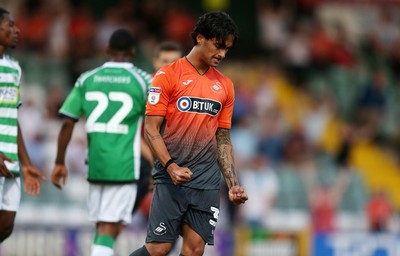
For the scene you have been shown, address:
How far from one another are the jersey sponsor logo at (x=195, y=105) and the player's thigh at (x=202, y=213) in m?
0.70

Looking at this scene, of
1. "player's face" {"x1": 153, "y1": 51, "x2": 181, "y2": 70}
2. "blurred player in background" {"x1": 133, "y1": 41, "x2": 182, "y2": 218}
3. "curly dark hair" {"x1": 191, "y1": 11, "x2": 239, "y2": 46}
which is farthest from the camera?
"player's face" {"x1": 153, "y1": 51, "x2": 181, "y2": 70}

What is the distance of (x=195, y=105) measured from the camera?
9453mm

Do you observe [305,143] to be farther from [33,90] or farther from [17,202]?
[17,202]

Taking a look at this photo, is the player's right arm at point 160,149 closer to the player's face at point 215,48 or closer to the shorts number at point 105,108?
the player's face at point 215,48

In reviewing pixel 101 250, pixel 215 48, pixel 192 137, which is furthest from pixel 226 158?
pixel 101 250

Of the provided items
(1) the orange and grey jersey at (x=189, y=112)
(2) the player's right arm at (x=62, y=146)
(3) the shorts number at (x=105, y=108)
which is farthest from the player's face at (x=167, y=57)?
(1) the orange and grey jersey at (x=189, y=112)

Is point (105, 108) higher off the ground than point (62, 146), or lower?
higher

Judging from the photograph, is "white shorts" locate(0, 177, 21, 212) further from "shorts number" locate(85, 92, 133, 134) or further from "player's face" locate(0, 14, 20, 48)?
"player's face" locate(0, 14, 20, 48)

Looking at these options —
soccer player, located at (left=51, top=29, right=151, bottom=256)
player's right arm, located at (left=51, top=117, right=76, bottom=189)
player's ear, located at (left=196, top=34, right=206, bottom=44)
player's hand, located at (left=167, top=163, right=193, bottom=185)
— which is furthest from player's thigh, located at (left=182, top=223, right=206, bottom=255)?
player's right arm, located at (left=51, top=117, right=76, bottom=189)

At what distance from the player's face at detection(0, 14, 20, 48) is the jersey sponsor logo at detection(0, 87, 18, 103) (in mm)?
429

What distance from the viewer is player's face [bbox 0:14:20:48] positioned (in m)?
10.5

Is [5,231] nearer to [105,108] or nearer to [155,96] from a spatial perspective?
[105,108]

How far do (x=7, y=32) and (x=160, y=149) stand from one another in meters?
2.26

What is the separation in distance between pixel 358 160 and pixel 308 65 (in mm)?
2318
